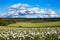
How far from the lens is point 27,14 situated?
1.71 m

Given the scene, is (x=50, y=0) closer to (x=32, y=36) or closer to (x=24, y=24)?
(x=24, y=24)

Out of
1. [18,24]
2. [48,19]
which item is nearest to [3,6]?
[18,24]

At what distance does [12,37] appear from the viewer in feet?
4.23

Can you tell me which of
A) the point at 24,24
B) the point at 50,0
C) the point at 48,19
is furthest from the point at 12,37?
the point at 50,0

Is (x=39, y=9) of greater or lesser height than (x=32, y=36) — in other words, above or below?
above

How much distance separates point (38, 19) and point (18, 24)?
23 centimetres

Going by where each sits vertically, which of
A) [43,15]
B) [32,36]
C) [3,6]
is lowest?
[32,36]

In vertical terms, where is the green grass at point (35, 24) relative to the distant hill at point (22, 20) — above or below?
below

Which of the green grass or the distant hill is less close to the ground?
the distant hill

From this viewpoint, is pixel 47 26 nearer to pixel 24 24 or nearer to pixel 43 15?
pixel 43 15

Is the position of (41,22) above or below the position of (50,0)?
below

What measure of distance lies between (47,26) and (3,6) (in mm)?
530

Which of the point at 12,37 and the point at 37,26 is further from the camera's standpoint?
the point at 37,26

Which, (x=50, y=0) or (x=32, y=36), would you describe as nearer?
(x=32, y=36)
